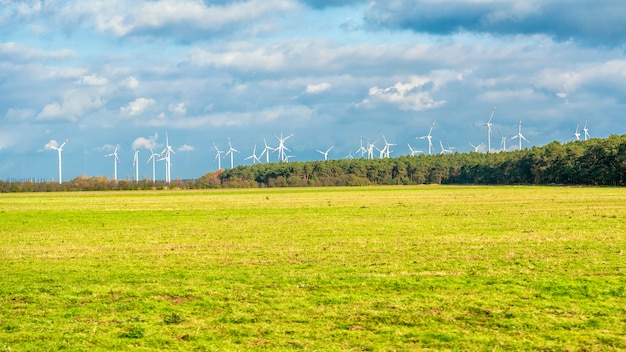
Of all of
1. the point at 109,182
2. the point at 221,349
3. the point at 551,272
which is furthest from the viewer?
the point at 109,182

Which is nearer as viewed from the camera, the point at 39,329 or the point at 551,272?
the point at 39,329

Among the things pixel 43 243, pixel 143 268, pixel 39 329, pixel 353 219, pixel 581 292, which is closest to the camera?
pixel 39 329

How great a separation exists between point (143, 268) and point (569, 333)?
47.1ft

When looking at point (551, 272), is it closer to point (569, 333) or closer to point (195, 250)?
point (569, 333)

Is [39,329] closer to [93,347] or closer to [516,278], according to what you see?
[93,347]

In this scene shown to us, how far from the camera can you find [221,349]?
13219 mm

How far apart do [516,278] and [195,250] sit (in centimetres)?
1368

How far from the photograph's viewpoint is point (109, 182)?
568ft

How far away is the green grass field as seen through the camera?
547 inches

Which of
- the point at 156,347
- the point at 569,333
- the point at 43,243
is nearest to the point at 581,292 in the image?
the point at 569,333

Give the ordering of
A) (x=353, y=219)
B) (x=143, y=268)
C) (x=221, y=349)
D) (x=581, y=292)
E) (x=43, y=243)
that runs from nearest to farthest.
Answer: (x=221, y=349) → (x=581, y=292) → (x=143, y=268) → (x=43, y=243) → (x=353, y=219)

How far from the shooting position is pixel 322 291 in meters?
18.4

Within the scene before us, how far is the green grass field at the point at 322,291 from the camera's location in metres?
13.9

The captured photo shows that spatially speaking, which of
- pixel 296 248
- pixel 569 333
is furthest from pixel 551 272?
pixel 296 248
